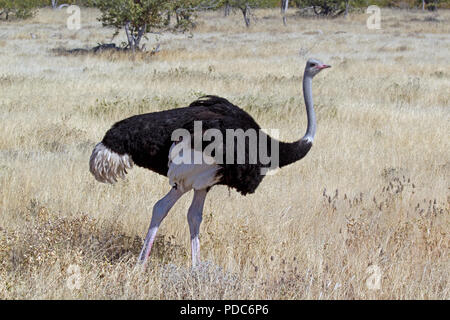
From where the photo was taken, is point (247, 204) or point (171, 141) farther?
point (247, 204)

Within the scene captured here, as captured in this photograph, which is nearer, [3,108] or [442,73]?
[3,108]

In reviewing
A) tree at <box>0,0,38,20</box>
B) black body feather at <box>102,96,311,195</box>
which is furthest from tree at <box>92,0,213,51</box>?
tree at <box>0,0,38,20</box>

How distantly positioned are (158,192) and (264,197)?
3.25ft

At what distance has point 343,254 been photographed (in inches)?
178

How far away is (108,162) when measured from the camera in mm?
4324

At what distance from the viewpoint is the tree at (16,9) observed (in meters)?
39.7

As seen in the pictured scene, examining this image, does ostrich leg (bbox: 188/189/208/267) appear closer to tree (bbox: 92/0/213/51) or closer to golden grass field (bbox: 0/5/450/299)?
golden grass field (bbox: 0/5/450/299)

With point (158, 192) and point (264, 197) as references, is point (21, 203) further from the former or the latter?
point (264, 197)

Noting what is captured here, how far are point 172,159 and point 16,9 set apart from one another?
4017cm

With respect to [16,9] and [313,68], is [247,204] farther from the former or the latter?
[16,9]

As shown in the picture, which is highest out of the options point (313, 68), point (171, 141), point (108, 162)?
point (313, 68)

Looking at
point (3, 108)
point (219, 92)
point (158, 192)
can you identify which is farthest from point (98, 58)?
point (158, 192)

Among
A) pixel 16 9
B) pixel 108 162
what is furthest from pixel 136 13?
pixel 16 9

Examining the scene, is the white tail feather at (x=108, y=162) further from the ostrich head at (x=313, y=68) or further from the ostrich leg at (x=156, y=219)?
the ostrich head at (x=313, y=68)
